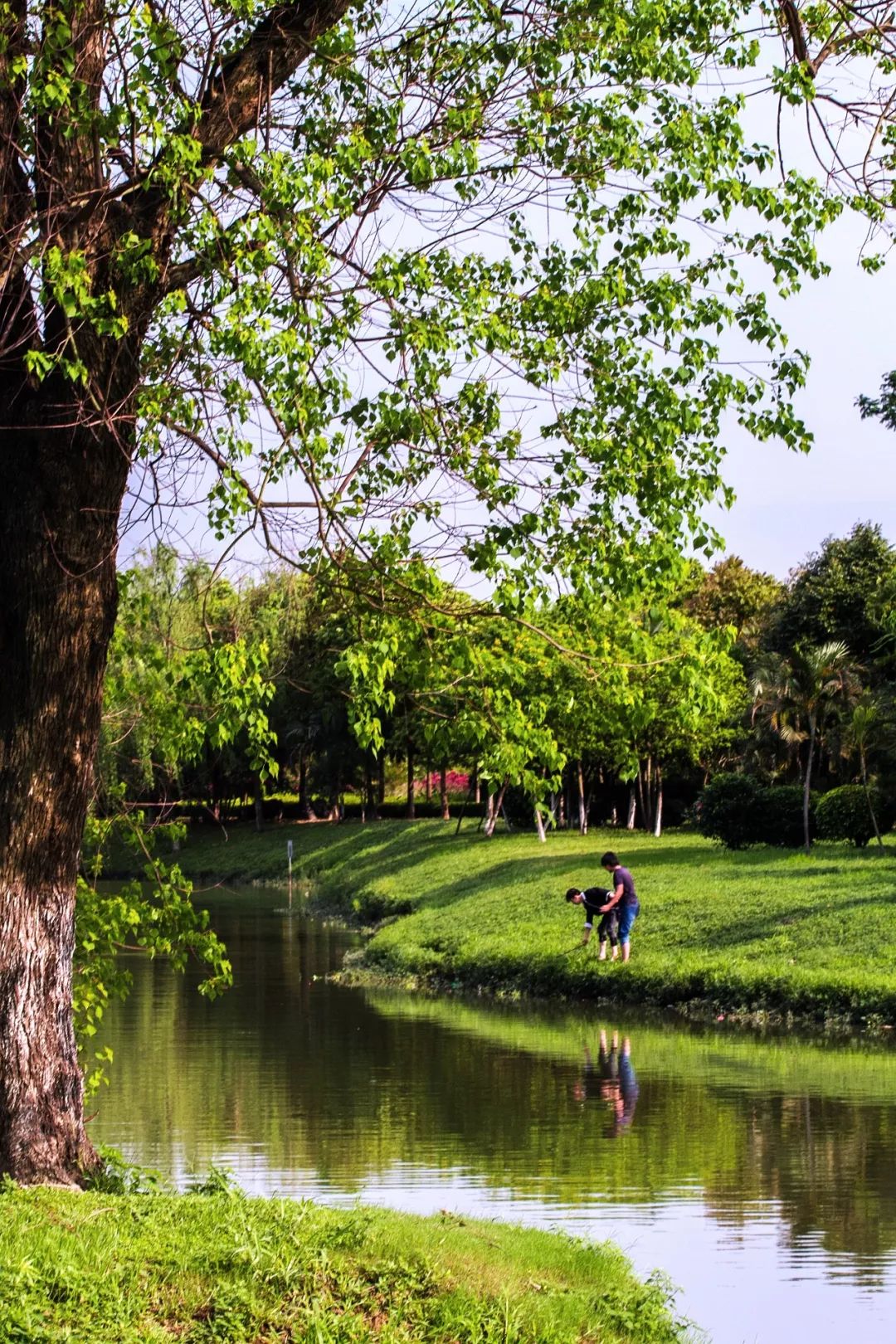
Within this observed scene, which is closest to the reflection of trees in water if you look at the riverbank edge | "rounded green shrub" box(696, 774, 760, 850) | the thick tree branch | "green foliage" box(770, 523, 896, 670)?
the riverbank edge

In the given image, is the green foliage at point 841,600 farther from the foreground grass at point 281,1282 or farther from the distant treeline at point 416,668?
the foreground grass at point 281,1282

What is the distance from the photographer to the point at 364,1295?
7488 mm

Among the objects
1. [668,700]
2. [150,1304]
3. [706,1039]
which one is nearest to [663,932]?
[706,1039]

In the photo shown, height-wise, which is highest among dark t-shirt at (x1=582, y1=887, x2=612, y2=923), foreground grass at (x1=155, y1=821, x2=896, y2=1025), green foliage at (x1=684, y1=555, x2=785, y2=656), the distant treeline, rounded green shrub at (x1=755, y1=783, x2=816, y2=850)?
green foliage at (x1=684, y1=555, x2=785, y2=656)

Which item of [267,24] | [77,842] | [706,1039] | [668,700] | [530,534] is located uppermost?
[267,24]

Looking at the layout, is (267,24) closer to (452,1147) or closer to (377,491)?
(377,491)

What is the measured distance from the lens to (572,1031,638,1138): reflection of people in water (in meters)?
15.2

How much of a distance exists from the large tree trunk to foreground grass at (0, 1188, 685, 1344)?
2.81 feet

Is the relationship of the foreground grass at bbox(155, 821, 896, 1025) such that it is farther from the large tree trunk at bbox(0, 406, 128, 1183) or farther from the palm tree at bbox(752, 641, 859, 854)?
the large tree trunk at bbox(0, 406, 128, 1183)

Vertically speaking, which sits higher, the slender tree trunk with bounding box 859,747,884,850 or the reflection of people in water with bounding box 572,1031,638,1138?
the slender tree trunk with bounding box 859,747,884,850

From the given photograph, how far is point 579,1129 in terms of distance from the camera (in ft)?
48.0

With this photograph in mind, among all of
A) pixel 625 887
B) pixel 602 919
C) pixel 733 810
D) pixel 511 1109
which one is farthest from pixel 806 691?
pixel 511 1109

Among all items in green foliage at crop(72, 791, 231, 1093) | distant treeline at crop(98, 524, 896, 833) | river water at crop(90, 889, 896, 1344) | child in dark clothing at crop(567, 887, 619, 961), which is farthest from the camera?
child in dark clothing at crop(567, 887, 619, 961)

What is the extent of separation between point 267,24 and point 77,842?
16.7ft
